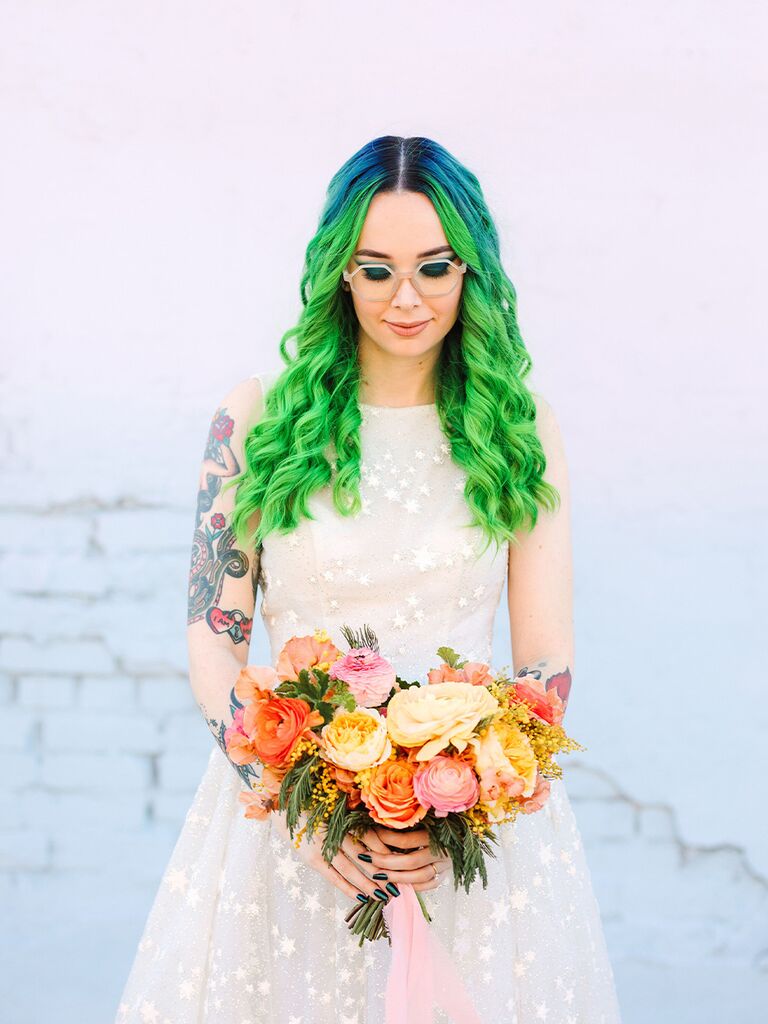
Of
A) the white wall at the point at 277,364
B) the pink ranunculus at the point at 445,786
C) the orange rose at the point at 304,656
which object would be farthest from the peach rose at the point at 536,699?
the white wall at the point at 277,364

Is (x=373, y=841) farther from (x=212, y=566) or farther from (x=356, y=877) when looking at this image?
(x=212, y=566)

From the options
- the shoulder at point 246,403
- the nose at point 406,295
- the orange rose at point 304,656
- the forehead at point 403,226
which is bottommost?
the orange rose at point 304,656

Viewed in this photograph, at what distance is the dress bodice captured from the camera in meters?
2.46

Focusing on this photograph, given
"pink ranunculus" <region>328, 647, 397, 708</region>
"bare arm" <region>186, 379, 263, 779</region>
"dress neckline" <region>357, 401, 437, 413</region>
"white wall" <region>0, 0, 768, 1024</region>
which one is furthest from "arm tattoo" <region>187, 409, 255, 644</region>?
"white wall" <region>0, 0, 768, 1024</region>

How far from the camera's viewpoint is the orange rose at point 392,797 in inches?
74.1

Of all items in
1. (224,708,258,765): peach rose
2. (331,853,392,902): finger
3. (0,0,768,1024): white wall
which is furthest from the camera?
(0,0,768,1024): white wall

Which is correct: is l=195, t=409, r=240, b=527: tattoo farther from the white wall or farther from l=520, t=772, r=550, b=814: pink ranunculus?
the white wall

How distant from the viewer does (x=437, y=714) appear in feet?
6.26

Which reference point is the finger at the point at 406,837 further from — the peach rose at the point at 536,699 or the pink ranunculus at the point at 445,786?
the peach rose at the point at 536,699

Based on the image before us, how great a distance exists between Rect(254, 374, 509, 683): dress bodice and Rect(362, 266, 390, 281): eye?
0.37m

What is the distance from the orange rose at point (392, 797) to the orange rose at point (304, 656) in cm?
19

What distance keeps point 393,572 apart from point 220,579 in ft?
1.04

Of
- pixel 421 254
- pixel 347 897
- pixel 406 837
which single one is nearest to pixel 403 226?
pixel 421 254

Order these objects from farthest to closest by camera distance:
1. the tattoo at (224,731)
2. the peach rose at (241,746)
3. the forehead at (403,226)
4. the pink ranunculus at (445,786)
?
the forehead at (403,226)
the tattoo at (224,731)
the peach rose at (241,746)
the pink ranunculus at (445,786)
